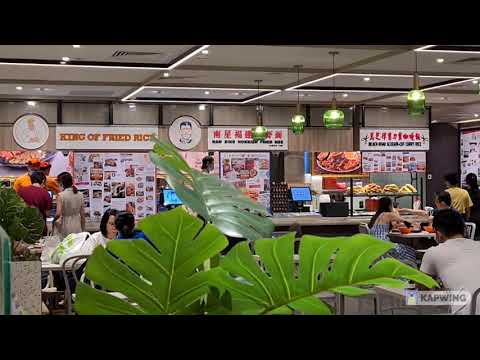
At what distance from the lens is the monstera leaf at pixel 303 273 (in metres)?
1.08

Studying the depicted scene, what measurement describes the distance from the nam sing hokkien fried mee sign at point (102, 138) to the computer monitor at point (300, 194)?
7.75 ft

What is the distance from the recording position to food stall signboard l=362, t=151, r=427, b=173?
43.3ft

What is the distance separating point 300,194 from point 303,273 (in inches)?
412

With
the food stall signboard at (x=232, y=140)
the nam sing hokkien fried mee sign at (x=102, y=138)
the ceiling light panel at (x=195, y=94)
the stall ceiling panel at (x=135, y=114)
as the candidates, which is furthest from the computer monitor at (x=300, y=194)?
the stall ceiling panel at (x=135, y=114)

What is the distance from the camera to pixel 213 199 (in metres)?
1.41

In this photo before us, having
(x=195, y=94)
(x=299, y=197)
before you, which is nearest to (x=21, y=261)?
(x=299, y=197)

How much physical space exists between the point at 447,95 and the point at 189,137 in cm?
431

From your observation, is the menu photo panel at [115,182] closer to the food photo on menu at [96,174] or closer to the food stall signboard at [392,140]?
the food photo on menu at [96,174]

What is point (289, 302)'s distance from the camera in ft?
3.67

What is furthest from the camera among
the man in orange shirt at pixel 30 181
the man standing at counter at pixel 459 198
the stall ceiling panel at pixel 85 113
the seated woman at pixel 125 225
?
the stall ceiling panel at pixel 85 113

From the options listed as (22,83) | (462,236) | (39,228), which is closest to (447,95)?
(22,83)

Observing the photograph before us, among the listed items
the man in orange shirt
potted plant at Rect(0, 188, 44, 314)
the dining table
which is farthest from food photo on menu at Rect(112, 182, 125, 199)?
potted plant at Rect(0, 188, 44, 314)

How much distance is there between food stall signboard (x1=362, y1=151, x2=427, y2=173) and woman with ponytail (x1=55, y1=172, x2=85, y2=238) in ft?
19.9
